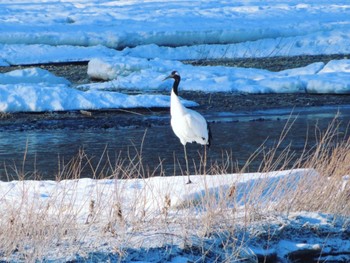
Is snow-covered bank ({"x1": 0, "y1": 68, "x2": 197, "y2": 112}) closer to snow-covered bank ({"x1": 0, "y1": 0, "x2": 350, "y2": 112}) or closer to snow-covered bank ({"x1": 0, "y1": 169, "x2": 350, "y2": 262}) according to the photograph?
snow-covered bank ({"x1": 0, "y1": 0, "x2": 350, "y2": 112})

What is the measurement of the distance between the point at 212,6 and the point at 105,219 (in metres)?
29.2

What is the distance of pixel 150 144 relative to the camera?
13508mm

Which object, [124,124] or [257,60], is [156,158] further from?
[257,60]

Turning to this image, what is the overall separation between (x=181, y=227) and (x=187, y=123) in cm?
346

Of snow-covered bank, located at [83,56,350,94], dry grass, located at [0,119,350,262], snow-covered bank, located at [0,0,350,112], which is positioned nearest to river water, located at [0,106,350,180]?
snow-covered bank, located at [0,0,350,112]

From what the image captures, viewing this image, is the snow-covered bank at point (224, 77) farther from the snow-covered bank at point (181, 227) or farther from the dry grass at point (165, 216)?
the snow-covered bank at point (181, 227)

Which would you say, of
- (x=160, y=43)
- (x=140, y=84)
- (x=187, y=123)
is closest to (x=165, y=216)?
(x=187, y=123)

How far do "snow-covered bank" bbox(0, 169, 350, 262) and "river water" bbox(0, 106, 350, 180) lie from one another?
3.52 m

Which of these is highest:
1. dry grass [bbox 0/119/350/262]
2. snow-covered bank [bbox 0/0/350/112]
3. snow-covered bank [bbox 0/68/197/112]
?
dry grass [bbox 0/119/350/262]

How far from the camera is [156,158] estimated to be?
12.4m

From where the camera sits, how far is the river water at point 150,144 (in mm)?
11945

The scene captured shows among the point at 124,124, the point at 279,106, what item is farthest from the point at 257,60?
the point at 124,124

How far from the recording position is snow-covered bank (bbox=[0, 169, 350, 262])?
6.50 meters

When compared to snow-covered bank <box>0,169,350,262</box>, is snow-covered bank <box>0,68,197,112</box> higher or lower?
lower
